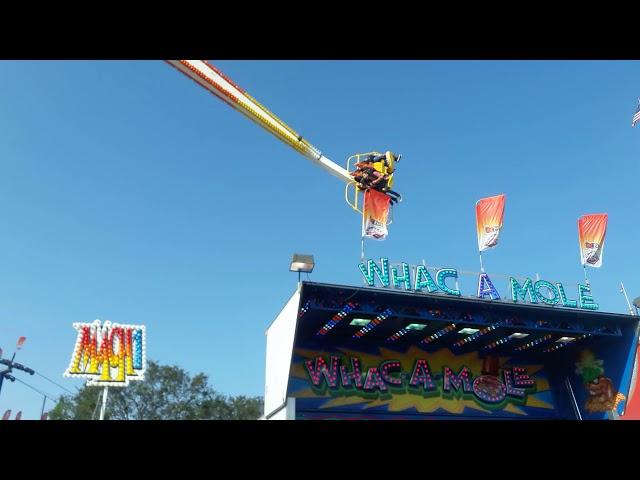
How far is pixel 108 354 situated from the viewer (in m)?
29.7

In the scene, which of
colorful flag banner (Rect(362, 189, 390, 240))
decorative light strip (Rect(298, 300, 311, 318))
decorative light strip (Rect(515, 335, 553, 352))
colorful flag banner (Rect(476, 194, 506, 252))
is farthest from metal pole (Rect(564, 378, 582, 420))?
decorative light strip (Rect(298, 300, 311, 318))

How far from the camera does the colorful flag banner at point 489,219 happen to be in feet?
108

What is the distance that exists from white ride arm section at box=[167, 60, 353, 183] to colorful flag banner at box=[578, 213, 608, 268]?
1622cm

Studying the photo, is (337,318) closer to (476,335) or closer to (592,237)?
(476,335)

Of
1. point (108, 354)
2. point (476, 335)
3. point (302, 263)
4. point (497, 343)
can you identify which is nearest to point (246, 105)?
point (302, 263)

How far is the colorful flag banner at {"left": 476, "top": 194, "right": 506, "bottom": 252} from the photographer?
108 feet

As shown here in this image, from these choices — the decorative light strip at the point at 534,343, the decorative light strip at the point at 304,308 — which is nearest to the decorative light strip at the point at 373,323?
the decorative light strip at the point at 304,308

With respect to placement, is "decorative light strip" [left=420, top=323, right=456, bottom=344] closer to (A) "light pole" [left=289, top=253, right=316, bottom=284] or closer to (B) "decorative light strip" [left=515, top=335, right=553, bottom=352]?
(B) "decorative light strip" [left=515, top=335, right=553, bottom=352]

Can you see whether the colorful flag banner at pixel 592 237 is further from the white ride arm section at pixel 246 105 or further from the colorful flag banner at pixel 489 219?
the white ride arm section at pixel 246 105
